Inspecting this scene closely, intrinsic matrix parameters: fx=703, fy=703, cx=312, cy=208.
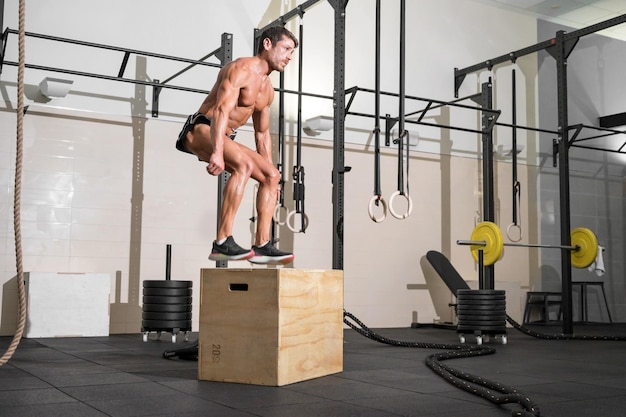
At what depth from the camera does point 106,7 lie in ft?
21.4

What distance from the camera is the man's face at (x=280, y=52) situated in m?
3.71

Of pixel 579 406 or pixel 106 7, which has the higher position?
pixel 106 7

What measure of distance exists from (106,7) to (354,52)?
8.96 feet

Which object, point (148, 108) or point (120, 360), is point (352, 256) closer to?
point (148, 108)

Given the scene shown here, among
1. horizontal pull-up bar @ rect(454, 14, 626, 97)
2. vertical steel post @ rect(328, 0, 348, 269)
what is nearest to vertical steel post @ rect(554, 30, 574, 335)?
horizontal pull-up bar @ rect(454, 14, 626, 97)

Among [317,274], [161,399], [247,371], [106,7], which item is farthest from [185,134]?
[106,7]

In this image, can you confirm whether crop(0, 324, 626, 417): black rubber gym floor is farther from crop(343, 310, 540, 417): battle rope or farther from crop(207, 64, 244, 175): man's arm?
crop(207, 64, 244, 175): man's arm

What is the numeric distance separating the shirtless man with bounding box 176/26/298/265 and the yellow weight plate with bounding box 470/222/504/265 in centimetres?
296

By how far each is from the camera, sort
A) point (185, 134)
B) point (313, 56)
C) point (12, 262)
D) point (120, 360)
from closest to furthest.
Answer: point (185, 134) < point (120, 360) < point (12, 262) < point (313, 56)

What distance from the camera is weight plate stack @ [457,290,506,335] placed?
18.4ft

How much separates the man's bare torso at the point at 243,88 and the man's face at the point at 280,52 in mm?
77

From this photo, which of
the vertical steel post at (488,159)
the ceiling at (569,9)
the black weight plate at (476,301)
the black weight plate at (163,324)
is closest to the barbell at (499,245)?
the black weight plate at (476,301)

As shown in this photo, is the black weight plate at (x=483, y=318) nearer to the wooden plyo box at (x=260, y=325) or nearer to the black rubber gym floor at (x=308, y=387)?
the black rubber gym floor at (x=308, y=387)

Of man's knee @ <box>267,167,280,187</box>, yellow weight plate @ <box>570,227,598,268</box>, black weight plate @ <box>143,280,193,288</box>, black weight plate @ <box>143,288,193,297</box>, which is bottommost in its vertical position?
black weight plate @ <box>143,288,193,297</box>
